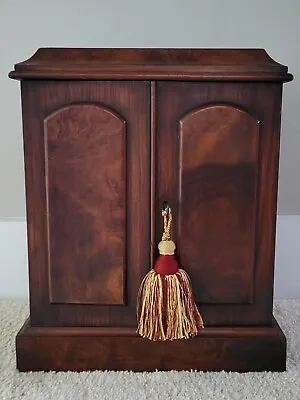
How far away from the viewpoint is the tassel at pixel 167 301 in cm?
114

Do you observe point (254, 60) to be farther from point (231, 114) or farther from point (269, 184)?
point (269, 184)

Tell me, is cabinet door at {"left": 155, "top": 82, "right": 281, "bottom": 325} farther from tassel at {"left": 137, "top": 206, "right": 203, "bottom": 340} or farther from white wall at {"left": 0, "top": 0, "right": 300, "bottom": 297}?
white wall at {"left": 0, "top": 0, "right": 300, "bottom": 297}

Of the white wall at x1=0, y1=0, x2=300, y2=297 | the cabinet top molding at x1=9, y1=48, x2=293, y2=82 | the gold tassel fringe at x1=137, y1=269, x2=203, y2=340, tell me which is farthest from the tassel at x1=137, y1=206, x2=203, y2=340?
the white wall at x1=0, y1=0, x2=300, y2=297

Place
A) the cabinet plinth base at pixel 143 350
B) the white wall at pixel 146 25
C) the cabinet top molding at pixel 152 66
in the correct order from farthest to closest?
the white wall at pixel 146 25, the cabinet plinth base at pixel 143 350, the cabinet top molding at pixel 152 66

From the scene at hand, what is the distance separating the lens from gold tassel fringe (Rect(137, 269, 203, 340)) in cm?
114

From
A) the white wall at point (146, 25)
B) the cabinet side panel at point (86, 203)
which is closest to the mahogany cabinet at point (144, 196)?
the cabinet side panel at point (86, 203)

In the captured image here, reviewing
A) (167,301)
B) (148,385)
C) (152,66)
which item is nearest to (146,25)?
(152,66)

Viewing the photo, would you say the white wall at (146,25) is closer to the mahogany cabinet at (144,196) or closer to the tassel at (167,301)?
the mahogany cabinet at (144,196)

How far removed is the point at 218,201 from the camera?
1.17m

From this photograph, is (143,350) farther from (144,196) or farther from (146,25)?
(146,25)

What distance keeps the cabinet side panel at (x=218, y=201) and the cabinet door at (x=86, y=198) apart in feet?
0.31

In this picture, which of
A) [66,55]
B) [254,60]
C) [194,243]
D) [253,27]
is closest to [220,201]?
[194,243]

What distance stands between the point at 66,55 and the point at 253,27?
0.66m

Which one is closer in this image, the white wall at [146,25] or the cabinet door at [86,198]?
the cabinet door at [86,198]
